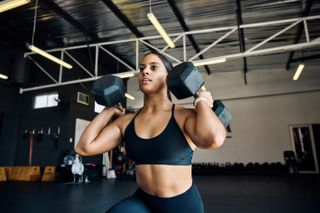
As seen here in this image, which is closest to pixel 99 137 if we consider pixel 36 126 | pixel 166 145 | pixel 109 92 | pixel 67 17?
pixel 109 92

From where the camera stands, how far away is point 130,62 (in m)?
9.23

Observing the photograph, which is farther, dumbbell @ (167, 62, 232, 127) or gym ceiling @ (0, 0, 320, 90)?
gym ceiling @ (0, 0, 320, 90)

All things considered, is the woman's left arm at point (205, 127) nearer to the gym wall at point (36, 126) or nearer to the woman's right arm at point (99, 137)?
the woman's right arm at point (99, 137)

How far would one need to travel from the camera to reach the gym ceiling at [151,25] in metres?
5.45

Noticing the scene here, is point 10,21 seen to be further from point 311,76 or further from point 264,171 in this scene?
point 311,76

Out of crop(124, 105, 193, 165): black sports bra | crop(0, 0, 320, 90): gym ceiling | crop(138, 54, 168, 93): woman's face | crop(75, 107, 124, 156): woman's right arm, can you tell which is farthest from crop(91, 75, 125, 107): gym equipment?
crop(0, 0, 320, 90): gym ceiling

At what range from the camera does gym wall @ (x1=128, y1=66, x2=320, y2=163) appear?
29.5ft

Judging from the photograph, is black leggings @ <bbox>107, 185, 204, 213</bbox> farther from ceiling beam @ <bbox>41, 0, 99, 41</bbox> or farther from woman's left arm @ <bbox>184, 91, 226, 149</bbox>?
ceiling beam @ <bbox>41, 0, 99, 41</bbox>

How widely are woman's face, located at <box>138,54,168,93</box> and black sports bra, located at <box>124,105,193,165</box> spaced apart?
0.16m

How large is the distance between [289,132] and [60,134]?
797cm

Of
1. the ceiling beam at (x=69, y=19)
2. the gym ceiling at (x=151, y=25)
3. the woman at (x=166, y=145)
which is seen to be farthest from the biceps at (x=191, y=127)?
the ceiling beam at (x=69, y=19)

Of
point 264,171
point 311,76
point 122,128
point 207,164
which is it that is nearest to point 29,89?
point 207,164

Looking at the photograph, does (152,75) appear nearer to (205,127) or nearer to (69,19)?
(205,127)

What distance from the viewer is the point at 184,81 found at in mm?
906
